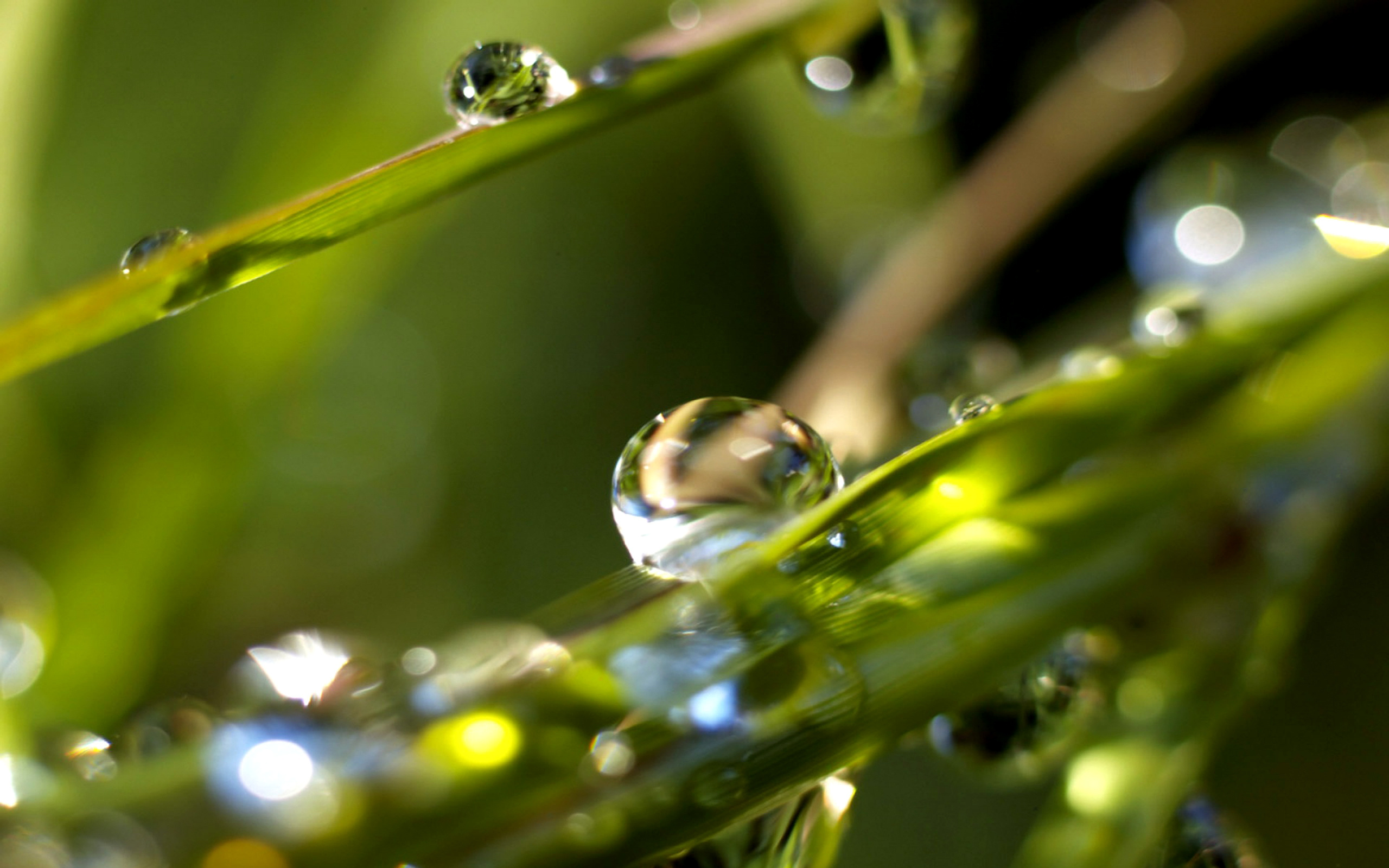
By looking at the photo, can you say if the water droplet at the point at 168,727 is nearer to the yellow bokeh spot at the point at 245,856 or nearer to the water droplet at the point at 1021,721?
the yellow bokeh spot at the point at 245,856

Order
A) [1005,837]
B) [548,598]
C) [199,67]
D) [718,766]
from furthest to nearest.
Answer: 1. [199,67]
2. [548,598]
3. [1005,837]
4. [718,766]

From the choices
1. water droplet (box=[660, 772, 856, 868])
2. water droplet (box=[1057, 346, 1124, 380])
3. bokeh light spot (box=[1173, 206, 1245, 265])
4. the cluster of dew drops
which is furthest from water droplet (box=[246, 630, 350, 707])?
bokeh light spot (box=[1173, 206, 1245, 265])

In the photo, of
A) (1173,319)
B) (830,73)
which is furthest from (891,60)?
(1173,319)

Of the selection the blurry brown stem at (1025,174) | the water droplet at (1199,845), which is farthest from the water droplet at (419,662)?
the blurry brown stem at (1025,174)

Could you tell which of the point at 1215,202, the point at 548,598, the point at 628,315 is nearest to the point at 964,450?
the point at 548,598

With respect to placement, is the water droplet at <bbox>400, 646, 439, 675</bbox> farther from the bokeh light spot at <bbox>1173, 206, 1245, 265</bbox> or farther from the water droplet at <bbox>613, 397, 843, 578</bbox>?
the bokeh light spot at <bbox>1173, 206, 1245, 265</bbox>

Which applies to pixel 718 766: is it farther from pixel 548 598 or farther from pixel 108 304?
pixel 548 598
